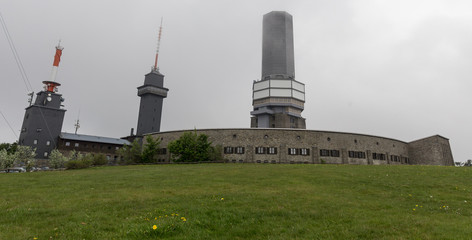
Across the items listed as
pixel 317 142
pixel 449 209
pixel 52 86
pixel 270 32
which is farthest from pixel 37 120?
pixel 449 209

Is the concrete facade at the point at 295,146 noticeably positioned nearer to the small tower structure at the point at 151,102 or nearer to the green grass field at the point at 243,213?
the green grass field at the point at 243,213

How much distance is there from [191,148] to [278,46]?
6117 cm

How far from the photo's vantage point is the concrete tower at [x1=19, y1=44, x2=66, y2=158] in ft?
223

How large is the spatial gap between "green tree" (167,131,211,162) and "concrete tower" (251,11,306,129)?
41.7 meters

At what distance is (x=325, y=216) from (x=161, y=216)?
19.8ft

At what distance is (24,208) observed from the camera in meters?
11.4

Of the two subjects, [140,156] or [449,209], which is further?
[140,156]

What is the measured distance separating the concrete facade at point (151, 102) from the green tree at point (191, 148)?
52.1m

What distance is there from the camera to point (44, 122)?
231ft

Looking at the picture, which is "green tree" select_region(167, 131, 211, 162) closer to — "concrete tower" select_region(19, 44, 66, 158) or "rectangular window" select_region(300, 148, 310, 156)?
"rectangular window" select_region(300, 148, 310, 156)

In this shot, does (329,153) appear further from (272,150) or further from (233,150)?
(233,150)

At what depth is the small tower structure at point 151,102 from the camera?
99188mm

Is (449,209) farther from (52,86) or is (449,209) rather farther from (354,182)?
(52,86)

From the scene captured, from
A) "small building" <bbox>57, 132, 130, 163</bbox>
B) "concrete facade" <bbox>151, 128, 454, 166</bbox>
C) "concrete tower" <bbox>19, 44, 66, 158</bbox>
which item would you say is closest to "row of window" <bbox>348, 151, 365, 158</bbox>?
"concrete facade" <bbox>151, 128, 454, 166</bbox>
